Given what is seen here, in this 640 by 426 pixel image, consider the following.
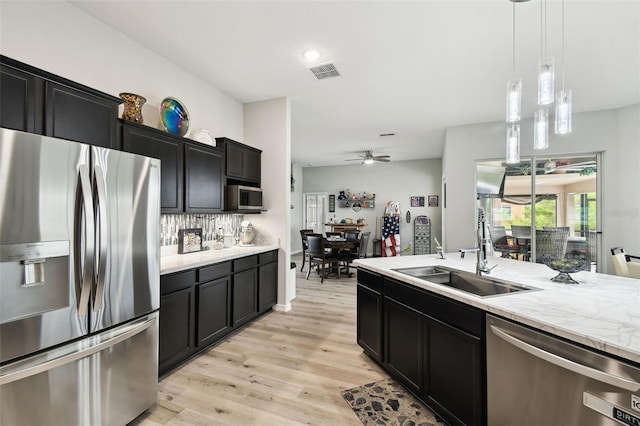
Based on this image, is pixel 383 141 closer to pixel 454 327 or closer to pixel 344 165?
pixel 344 165

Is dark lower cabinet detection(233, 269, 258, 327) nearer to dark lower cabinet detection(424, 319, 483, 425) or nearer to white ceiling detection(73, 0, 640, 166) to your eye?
dark lower cabinet detection(424, 319, 483, 425)

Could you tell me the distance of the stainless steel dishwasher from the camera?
104cm

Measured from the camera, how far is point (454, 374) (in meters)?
1.71

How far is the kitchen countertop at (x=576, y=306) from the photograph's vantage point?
1.10 metres

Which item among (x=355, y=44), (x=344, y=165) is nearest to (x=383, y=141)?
(x=344, y=165)

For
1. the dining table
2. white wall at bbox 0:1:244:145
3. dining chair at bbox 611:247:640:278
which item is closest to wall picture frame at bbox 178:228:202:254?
white wall at bbox 0:1:244:145

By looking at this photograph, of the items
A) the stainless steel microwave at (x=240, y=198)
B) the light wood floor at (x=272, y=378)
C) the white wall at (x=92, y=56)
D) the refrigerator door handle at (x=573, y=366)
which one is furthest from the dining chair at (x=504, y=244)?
the white wall at (x=92, y=56)

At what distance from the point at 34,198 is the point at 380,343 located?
2470mm

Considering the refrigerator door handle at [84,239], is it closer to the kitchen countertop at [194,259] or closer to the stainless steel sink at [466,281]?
the kitchen countertop at [194,259]

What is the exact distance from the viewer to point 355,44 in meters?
2.66

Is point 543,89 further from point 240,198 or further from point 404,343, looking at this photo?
Answer: point 240,198

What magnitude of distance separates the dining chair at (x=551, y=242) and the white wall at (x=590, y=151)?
0.48 metres

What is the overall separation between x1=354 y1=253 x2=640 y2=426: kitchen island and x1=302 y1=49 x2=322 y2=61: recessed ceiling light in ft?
7.03

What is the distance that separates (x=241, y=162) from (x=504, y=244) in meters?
4.76
